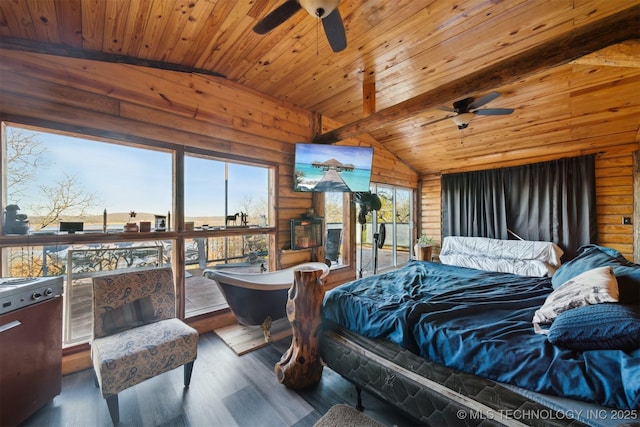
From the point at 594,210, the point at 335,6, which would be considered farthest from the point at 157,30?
the point at 594,210

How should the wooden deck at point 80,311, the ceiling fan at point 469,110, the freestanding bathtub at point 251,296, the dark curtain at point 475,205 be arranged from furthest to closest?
the dark curtain at point 475,205 → the ceiling fan at point 469,110 → the freestanding bathtub at point 251,296 → the wooden deck at point 80,311

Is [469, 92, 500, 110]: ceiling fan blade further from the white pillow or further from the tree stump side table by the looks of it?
the tree stump side table

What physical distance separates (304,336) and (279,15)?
7.64 feet

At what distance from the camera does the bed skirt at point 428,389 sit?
3.80 feet

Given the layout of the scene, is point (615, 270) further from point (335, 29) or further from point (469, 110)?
point (335, 29)

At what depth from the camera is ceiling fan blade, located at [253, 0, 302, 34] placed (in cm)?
155

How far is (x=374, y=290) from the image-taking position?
88.8 inches

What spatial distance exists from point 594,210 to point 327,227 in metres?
4.26

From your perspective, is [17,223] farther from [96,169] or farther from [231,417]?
[231,417]

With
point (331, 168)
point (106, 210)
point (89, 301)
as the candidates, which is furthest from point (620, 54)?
point (89, 301)

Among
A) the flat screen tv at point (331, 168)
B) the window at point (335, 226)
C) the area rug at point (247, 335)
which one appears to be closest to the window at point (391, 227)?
the window at point (335, 226)

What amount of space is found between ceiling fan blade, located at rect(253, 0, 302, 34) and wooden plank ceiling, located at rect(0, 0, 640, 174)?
0.46 metres

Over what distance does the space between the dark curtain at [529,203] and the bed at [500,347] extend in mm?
2443

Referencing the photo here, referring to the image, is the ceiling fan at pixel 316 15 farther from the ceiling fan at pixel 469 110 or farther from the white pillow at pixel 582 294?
the white pillow at pixel 582 294
